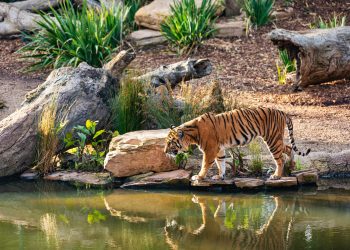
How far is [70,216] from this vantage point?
8391 millimetres

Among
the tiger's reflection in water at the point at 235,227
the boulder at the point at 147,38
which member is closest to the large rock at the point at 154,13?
the boulder at the point at 147,38

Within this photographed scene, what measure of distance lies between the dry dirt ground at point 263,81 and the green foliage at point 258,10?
0.71ft

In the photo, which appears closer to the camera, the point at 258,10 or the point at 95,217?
the point at 95,217

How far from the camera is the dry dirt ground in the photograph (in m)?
11.2

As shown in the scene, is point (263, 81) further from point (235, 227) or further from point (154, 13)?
point (235, 227)

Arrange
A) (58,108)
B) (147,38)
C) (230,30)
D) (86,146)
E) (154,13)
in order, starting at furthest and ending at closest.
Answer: (154,13) → (230,30) → (147,38) → (86,146) → (58,108)

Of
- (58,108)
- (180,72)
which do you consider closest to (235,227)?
(58,108)

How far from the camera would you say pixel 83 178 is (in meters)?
9.70

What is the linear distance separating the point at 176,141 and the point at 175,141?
0.04ft

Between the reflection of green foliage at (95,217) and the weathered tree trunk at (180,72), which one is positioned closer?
the reflection of green foliage at (95,217)

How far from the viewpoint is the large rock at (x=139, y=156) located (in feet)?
31.3

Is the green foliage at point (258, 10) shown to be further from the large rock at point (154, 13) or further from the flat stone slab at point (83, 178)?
the flat stone slab at point (83, 178)

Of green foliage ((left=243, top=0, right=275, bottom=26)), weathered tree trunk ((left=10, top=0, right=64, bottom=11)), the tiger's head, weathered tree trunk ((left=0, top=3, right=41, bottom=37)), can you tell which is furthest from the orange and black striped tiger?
weathered tree trunk ((left=10, top=0, right=64, bottom=11))

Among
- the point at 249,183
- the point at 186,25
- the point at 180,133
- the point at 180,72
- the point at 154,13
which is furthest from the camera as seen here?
the point at 154,13
